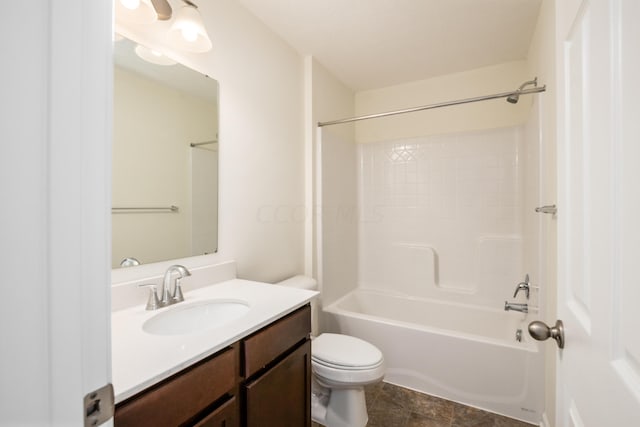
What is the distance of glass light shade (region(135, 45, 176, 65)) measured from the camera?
1.20 metres

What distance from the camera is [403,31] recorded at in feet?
6.40

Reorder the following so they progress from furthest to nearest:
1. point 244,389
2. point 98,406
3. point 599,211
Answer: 1. point 244,389
2. point 599,211
3. point 98,406

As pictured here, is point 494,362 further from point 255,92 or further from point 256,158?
point 255,92

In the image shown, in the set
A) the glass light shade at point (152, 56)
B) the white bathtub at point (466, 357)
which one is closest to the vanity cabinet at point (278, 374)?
the white bathtub at point (466, 357)

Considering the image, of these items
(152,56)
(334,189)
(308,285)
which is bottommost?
(308,285)

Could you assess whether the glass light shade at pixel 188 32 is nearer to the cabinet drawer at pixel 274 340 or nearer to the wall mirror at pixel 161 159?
the wall mirror at pixel 161 159

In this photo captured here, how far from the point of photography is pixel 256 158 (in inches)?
71.2

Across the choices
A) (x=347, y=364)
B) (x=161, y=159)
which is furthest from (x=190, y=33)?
(x=347, y=364)

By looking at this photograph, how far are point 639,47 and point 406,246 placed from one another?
2497 millimetres

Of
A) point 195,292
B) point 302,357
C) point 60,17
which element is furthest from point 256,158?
point 60,17

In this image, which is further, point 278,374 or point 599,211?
point 278,374

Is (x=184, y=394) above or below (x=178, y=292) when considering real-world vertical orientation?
below

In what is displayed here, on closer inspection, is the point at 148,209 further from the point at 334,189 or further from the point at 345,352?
the point at 334,189

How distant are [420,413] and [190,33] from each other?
242cm
